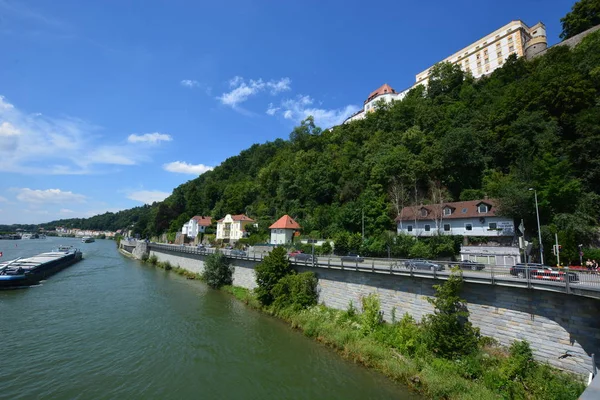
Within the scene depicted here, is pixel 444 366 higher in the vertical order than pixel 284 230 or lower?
lower

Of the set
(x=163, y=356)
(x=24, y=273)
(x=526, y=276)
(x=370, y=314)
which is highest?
(x=526, y=276)

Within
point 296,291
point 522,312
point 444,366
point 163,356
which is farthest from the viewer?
point 296,291

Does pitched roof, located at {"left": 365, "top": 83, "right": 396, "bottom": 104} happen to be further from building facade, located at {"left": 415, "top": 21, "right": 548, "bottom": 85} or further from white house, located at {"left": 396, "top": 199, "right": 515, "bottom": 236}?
white house, located at {"left": 396, "top": 199, "right": 515, "bottom": 236}

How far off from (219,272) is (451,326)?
94.2 ft

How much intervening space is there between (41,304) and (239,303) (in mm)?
19216

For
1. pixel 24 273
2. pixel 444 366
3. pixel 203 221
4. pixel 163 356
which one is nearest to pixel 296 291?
pixel 163 356

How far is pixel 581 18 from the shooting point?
55.0 metres

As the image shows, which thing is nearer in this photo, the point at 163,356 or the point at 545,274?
the point at 545,274

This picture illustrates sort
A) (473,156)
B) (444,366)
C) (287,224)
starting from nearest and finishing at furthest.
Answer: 1. (444,366)
2. (473,156)
3. (287,224)

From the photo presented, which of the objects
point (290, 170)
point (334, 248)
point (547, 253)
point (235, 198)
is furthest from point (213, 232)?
point (547, 253)

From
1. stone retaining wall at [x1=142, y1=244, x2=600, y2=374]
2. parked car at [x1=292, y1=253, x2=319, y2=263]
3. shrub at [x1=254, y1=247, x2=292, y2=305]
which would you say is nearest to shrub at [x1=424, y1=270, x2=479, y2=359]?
stone retaining wall at [x1=142, y1=244, x2=600, y2=374]

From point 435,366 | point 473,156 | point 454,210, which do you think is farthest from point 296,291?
point 473,156

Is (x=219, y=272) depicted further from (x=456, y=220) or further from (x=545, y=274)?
(x=545, y=274)

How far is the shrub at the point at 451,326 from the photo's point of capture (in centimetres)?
1436
